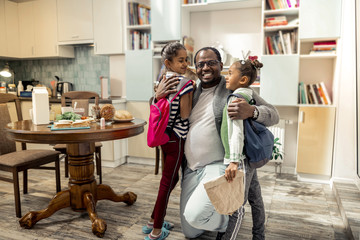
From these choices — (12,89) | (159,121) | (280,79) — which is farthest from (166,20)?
(12,89)

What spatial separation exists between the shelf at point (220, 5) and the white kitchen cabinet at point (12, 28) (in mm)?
2815

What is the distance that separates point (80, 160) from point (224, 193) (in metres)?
1.24

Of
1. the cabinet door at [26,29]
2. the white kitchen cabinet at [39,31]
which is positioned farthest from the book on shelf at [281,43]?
the cabinet door at [26,29]

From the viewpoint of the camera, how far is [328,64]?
326cm

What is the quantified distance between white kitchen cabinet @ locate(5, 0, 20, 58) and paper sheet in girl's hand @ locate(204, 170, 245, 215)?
4.32 metres

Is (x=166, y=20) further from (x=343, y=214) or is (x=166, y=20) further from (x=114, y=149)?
(x=343, y=214)

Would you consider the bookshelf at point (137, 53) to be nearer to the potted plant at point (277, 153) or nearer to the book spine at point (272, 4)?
the book spine at point (272, 4)

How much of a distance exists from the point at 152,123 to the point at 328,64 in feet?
8.19

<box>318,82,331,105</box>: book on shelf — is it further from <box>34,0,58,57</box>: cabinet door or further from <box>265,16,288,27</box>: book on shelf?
<box>34,0,58,57</box>: cabinet door

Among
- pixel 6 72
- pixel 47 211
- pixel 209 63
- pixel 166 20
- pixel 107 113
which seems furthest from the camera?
pixel 6 72

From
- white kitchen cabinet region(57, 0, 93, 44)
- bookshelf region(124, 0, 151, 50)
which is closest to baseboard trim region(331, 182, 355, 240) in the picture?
bookshelf region(124, 0, 151, 50)

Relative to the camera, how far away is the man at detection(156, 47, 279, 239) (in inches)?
63.2

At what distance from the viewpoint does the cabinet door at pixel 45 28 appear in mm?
4223

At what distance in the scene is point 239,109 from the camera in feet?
4.56
